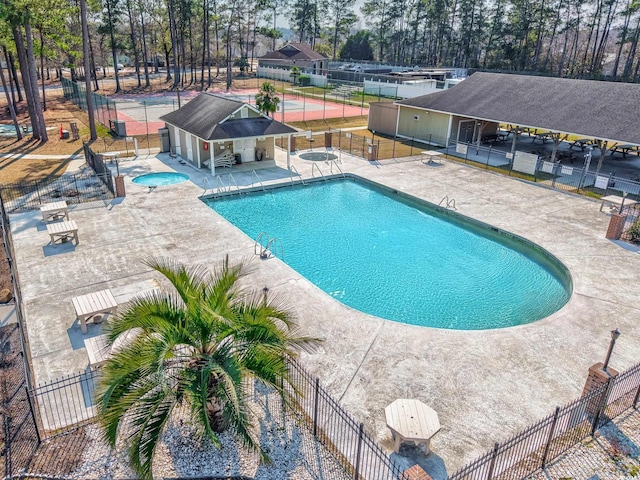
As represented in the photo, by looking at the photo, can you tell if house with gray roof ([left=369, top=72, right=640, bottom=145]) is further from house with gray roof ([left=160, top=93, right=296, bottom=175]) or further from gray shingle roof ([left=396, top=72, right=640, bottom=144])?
house with gray roof ([left=160, top=93, right=296, bottom=175])

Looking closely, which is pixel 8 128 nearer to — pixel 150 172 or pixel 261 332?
pixel 150 172

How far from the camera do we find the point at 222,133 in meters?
23.4

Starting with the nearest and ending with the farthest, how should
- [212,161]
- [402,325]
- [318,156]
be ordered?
[402,325] < [212,161] < [318,156]

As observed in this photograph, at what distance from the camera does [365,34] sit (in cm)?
9756

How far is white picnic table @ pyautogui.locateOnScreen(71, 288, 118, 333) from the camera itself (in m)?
11.5

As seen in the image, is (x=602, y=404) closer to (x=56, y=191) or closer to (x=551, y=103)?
(x=56, y=191)

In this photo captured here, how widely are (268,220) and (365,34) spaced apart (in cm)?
8876

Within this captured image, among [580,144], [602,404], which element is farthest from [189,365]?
[580,144]

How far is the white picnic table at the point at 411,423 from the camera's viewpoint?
26.3 ft

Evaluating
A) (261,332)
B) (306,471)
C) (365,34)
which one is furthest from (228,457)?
(365,34)

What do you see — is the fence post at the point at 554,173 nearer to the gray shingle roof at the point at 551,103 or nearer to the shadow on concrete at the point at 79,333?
the gray shingle roof at the point at 551,103

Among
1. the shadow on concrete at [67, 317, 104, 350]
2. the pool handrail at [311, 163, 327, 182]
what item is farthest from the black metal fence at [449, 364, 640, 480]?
the pool handrail at [311, 163, 327, 182]

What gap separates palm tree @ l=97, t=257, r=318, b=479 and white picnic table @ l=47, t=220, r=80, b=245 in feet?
31.8

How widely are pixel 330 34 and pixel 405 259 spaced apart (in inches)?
4055
